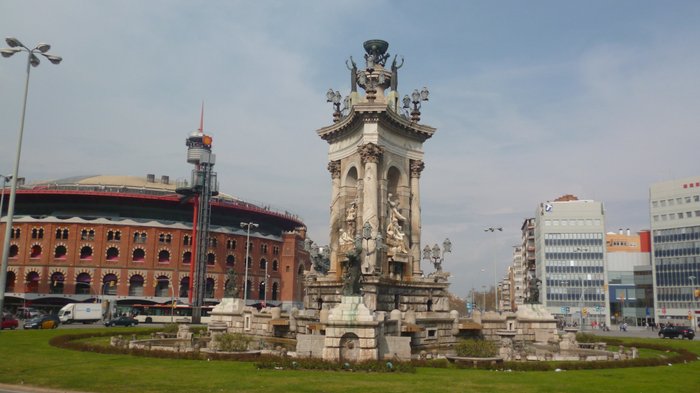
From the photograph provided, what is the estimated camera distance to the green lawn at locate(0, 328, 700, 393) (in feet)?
56.2

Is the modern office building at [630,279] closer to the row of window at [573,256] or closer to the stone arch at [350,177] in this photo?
the row of window at [573,256]

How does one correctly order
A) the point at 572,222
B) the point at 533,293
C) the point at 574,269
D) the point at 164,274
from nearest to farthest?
the point at 533,293
the point at 164,274
the point at 574,269
the point at 572,222

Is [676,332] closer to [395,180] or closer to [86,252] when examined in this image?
[395,180]

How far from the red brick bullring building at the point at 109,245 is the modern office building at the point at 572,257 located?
63.5 metres

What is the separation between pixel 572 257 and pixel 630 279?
1389 cm

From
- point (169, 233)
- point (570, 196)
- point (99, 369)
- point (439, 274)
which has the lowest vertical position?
point (99, 369)

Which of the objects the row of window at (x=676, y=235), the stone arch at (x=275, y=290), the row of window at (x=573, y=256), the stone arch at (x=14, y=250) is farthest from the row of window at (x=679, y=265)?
the stone arch at (x=14, y=250)

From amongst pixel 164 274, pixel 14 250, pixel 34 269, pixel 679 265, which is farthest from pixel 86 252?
pixel 679 265

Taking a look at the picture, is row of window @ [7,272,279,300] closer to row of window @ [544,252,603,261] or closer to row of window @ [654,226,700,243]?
row of window @ [544,252,603,261]

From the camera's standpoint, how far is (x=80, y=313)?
64.3m

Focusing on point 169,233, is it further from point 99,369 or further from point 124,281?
point 99,369

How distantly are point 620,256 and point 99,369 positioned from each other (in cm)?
12513

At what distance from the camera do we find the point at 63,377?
1836 centimetres

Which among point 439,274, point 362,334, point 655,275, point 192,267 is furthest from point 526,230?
point 362,334
